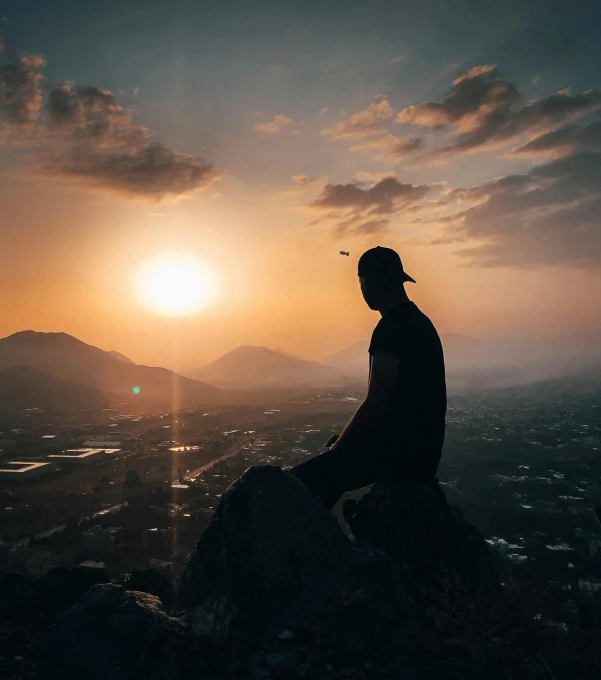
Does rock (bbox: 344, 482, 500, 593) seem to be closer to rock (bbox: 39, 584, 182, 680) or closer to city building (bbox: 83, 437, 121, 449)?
rock (bbox: 39, 584, 182, 680)

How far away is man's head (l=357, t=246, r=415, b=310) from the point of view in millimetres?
5445

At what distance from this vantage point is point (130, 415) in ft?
463

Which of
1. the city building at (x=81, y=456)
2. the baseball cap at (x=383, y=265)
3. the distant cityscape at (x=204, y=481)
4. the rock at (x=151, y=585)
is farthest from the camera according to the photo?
the city building at (x=81, y=456)

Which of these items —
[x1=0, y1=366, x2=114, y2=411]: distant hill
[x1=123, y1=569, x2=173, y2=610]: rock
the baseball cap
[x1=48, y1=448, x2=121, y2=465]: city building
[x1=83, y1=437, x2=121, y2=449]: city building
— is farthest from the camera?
[x1=0, y1=366, x2=114, y2=411]: distant hill

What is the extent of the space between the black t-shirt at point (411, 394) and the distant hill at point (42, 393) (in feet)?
523

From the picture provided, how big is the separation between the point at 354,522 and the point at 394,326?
7.93ft

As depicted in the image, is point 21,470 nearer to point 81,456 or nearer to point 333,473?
point 81,456

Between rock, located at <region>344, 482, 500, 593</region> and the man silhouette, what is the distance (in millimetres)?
235

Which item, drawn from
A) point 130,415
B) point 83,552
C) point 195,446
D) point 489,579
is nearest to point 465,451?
point 195,446

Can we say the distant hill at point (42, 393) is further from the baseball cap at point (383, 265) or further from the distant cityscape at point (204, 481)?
the baseball cap at point (383, 265)

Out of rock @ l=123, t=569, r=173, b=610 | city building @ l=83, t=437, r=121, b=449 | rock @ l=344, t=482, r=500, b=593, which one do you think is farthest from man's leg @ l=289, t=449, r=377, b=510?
city building @ l=83, t=437, r=121, b=449

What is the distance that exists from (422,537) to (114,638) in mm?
3202

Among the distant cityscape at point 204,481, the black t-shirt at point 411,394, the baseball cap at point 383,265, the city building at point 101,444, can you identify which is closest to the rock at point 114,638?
the black t-shirt at point 411,394

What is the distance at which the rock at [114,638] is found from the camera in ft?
12.2
